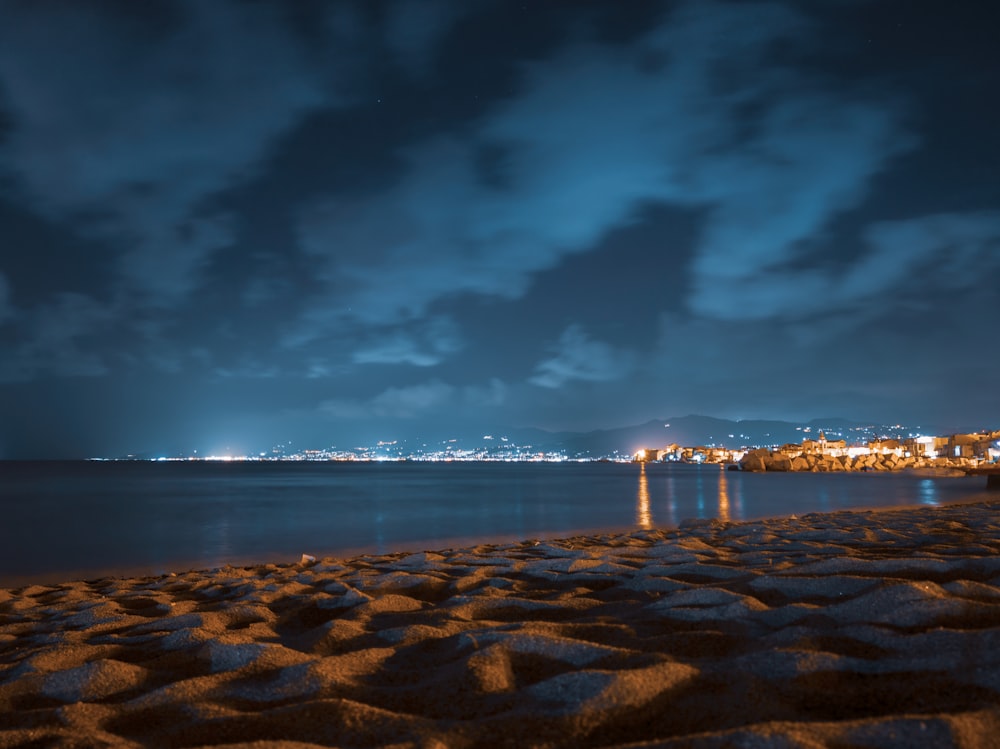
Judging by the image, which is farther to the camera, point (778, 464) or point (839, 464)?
point (839, 464)

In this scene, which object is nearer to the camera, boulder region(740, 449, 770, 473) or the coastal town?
the coastal town

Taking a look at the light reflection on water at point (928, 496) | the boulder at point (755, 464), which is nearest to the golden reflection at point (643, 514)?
the light reflection on water at point (928, 496)

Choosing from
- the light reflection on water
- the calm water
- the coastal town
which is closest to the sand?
the calm water

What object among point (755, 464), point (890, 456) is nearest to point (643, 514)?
point (755, 464)

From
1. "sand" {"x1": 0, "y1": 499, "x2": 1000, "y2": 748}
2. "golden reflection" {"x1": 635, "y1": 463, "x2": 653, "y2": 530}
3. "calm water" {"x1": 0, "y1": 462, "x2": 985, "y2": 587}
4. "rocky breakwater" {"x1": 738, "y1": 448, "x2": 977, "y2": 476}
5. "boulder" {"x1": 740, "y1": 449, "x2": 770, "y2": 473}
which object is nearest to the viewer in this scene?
"sand" {"x1": 0, "y1": 499, "x2": 1000, "y2": 748}

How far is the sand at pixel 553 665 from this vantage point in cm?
198

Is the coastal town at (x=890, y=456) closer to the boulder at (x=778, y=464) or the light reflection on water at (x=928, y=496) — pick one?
the boulder at (x=778, y=464)

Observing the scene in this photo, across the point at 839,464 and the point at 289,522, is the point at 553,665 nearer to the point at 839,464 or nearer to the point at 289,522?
the point at 289,522

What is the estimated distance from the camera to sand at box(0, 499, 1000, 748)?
1.98 meters

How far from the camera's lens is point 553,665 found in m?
2.65

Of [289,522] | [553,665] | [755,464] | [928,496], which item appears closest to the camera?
[553,665]

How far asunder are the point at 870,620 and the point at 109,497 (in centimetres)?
3974

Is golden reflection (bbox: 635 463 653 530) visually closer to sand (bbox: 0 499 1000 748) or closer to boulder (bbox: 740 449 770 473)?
sand (bbox: 0 499 1000 748)

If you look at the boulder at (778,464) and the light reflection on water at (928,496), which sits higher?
the boulder at (778,464)
